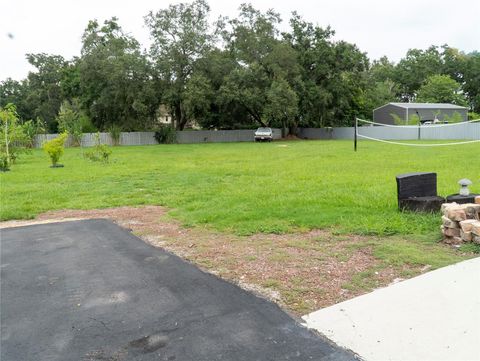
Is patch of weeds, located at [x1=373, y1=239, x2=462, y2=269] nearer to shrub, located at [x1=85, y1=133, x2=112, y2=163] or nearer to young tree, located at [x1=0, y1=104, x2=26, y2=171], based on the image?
shrub, located at [x1=85, y1=133, x2=112, y2=163]

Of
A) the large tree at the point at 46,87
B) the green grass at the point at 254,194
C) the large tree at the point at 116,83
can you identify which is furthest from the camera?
the large tree at the point at 46,87

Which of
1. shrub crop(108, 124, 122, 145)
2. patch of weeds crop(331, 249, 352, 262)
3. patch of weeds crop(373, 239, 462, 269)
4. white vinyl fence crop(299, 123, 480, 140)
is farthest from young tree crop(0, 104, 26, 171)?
white vinyl fence crop(299, 123, 480, 140)

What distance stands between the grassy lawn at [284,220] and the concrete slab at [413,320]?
225 mm

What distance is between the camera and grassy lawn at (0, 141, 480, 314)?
392 centimetres

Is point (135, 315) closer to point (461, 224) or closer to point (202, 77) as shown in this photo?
point (461, 224)

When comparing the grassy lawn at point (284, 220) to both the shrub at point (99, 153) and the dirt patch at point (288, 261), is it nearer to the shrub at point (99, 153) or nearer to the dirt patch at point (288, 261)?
the dirt patch at point (288, 261)

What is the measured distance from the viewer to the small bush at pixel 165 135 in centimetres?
3725

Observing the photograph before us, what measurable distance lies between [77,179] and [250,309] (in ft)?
33.7

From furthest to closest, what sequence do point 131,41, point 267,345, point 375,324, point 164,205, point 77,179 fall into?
point 131,41, point 77,179, point 164,205, point 375,324, point 267,345

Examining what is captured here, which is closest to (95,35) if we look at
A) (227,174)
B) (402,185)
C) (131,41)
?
(131,41)

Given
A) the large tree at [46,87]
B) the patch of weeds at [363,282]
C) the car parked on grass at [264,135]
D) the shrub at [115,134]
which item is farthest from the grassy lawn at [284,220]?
the large tree at [46,87]

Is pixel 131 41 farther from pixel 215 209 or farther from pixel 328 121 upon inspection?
pixel 215 209

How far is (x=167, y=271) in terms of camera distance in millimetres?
4176

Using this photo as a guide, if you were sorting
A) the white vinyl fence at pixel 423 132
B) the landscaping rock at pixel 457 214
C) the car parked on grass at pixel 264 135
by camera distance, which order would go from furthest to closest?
the car parked on grass at pixel 264 135 → the white vinyl fence at pixel 423 132 → the landscaping rock at pixel 457 214
